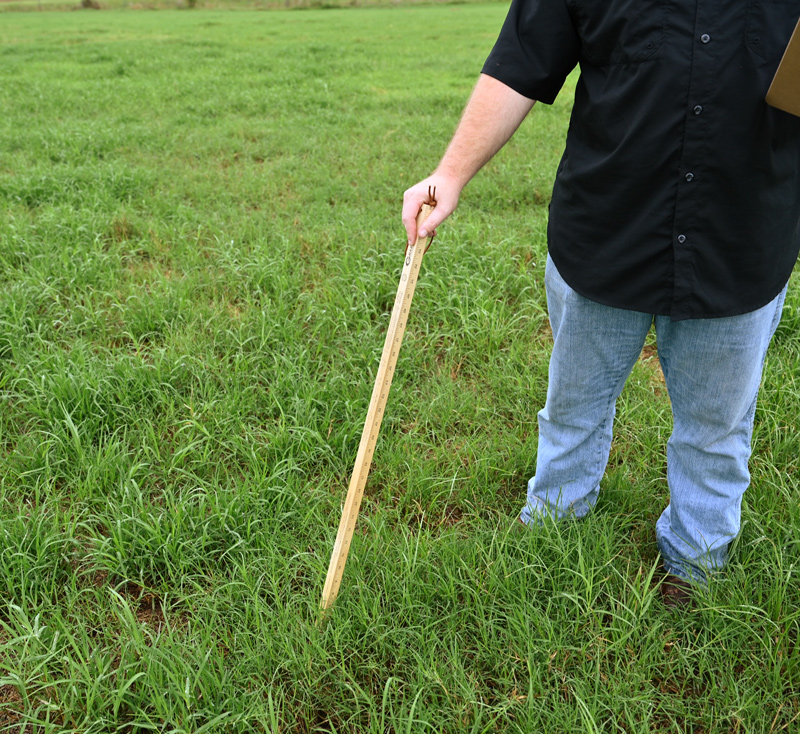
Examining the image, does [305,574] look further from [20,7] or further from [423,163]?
[20,7]

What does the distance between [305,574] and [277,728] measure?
0.60 m

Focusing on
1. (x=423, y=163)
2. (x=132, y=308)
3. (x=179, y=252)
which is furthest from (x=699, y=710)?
(x=423, y=163)

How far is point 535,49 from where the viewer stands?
185 centimetres

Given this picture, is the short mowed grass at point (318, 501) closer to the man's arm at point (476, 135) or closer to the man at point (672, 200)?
the man at point (672, 200)

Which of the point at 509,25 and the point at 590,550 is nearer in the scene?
the point at 509,25

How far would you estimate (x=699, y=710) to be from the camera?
75.2 inches

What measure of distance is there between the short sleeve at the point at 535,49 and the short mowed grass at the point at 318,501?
141 cm

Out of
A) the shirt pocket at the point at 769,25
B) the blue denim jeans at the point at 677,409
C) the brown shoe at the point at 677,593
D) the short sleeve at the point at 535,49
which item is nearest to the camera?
the shirt pocket at the point at 769,25

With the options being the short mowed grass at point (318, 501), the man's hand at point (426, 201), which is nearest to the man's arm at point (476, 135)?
the man's hand at point (426, 201)

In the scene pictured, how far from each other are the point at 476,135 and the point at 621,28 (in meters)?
0.45

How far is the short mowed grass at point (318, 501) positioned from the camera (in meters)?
1.93

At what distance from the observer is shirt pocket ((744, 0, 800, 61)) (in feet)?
5.11

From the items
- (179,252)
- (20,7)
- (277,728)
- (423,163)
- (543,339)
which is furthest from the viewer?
(20,7)

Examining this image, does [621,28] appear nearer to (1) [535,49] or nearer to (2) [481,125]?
(1) [535,49]
